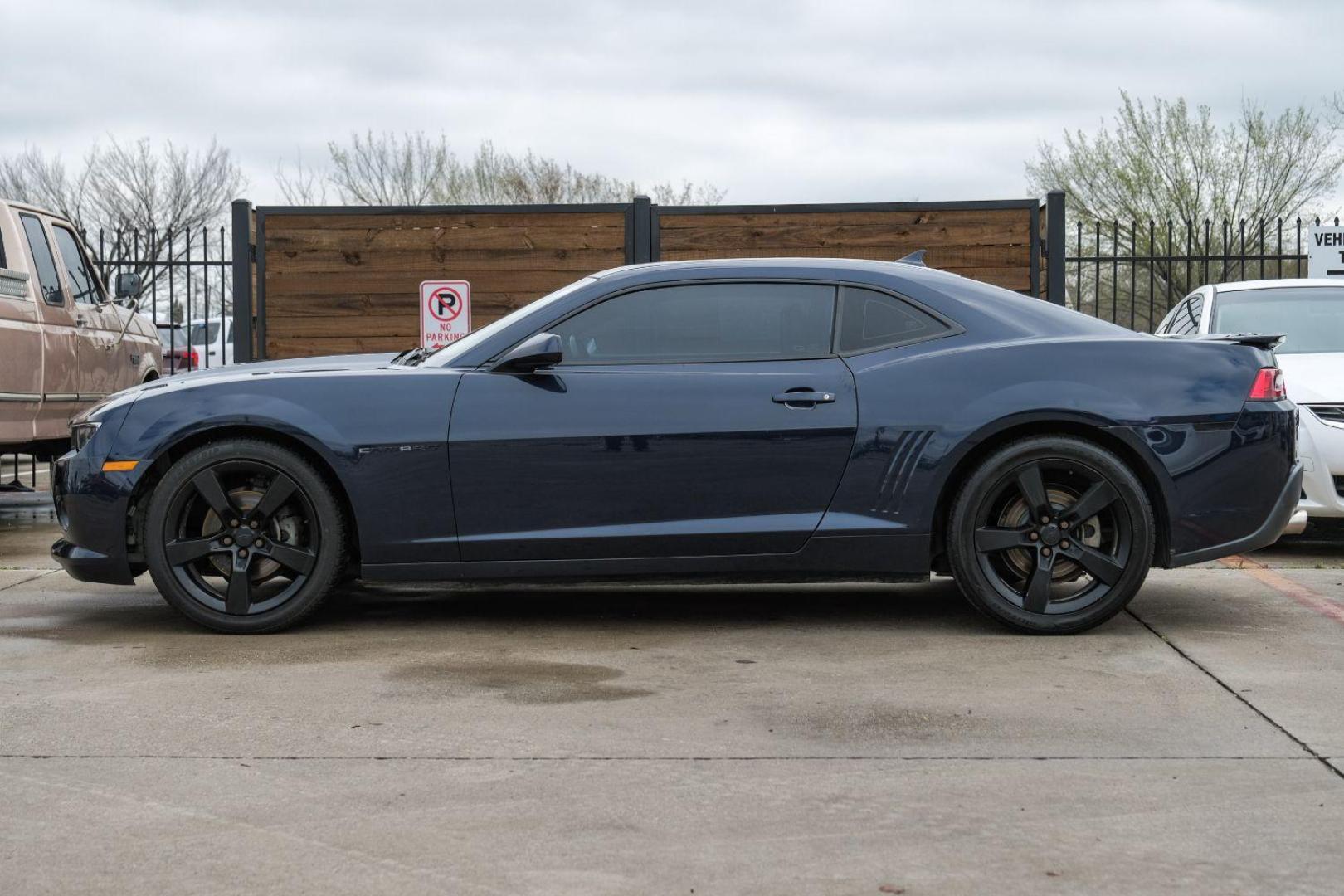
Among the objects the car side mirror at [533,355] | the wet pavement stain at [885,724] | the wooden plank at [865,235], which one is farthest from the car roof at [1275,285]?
the wet pavement stain at [885,724]

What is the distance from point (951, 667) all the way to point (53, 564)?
504 cm

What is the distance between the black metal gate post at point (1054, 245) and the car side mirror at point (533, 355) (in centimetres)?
717

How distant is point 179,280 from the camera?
107ft

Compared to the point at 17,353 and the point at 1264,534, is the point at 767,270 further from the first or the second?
the point at 17,353

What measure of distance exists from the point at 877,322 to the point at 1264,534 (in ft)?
5.47

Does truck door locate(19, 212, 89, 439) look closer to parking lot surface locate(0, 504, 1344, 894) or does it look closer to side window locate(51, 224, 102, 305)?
side window locate(51, 224, 102, 305)

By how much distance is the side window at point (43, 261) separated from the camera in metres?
9.88

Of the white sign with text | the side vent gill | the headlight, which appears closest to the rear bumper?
the side vent gill

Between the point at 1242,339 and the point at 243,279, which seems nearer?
the point at 1242,339

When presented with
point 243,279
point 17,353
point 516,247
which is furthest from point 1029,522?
point 243,279

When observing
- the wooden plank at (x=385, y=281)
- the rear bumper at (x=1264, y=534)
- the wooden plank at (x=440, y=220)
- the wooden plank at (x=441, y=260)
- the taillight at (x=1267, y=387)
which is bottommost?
the rear bumper at (x=1264, y=534)

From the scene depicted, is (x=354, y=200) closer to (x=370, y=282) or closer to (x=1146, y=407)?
(x=370, y=282)

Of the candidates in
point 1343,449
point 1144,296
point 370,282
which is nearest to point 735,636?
point 1343,449

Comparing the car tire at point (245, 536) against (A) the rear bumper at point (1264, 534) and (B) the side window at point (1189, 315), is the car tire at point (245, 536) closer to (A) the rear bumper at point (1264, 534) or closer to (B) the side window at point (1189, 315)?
(A) the rear bumper at point (1264, 534)
